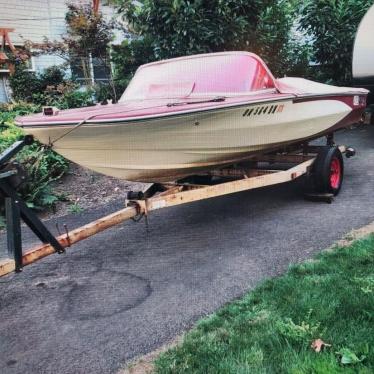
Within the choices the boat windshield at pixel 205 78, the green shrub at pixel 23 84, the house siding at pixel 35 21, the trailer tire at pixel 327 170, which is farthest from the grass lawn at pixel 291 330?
the house siding at pixel 35 21

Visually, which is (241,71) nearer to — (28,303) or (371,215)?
(371,215)

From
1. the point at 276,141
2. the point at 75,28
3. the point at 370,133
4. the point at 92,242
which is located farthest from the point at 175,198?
the point at 75,28

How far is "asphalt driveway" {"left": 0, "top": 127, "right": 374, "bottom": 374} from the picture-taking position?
313 cm

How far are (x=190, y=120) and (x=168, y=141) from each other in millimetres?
A: 274

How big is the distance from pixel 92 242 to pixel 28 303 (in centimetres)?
139

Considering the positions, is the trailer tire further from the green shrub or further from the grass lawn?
the green shrub

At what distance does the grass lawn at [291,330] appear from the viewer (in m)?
2.60

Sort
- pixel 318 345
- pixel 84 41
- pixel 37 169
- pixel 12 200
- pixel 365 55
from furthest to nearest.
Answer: pixel 84 41
pixel 365 55
pixel 37 169
pixel 12 200
pixel 318 345

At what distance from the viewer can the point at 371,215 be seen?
5.34m

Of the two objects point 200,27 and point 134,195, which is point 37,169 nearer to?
point 134,195

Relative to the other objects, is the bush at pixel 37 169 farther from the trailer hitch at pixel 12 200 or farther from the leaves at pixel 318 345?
the leaves at pixel 318 345

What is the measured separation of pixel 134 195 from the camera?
4.57 m

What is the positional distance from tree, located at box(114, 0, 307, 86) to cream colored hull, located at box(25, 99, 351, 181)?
16.6 feet

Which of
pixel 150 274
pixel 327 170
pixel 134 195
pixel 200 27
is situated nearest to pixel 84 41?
pixel 200 27
